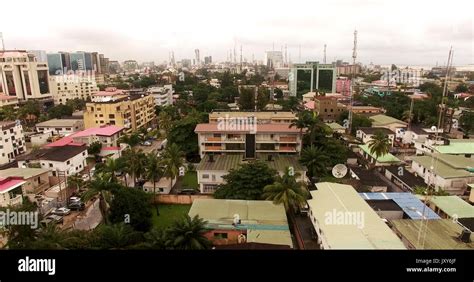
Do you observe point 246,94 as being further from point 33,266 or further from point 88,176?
point 33,266

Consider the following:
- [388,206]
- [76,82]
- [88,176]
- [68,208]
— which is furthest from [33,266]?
[76,82]

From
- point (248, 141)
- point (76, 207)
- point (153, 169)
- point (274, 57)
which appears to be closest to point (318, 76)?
point (274, 57)

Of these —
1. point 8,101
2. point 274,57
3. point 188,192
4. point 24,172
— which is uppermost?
point 274,57

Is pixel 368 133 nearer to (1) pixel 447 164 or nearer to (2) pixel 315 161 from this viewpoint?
(1) pixel 447 164

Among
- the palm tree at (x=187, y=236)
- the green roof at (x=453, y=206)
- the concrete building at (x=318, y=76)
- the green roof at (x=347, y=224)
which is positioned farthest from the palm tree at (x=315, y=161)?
the concrete building at (x=318, y=76)

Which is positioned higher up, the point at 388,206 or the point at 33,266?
the point at 33,266

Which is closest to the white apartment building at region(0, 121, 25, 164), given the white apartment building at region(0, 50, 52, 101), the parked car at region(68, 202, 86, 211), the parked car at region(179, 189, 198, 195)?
the parked car at region(68, 202, 86, 211)

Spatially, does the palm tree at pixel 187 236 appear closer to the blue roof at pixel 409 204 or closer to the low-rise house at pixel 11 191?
the blue roof at pixel 409 204
